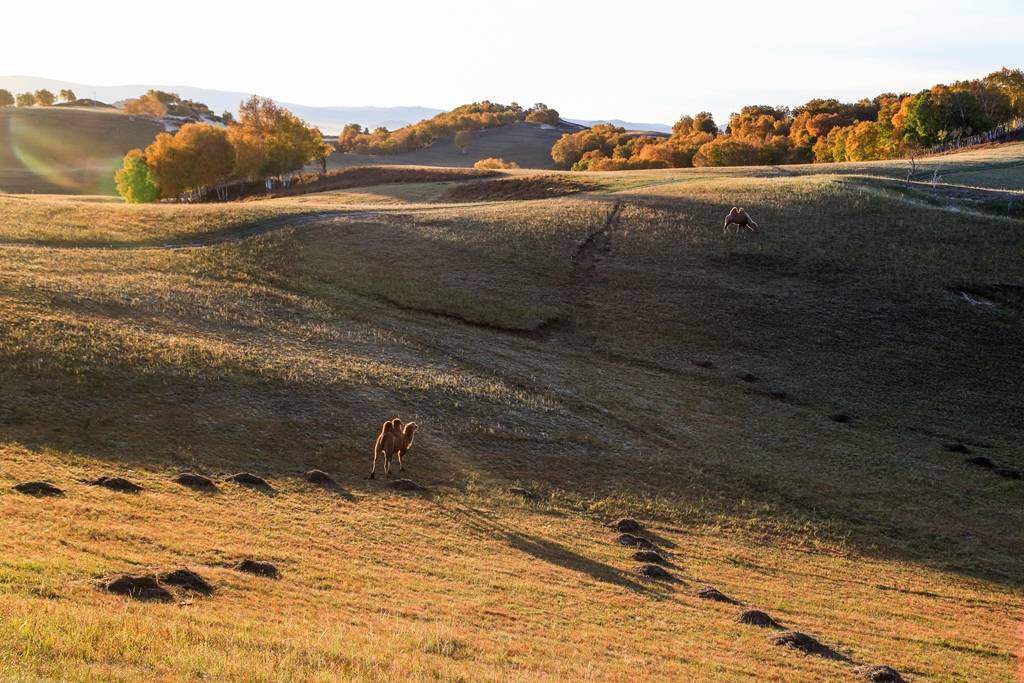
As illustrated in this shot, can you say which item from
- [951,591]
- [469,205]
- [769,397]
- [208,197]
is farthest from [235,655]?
[208,197]

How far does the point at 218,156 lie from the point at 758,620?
332ft

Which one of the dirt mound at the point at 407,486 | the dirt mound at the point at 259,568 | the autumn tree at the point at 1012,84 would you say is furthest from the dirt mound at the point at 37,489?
the autumn tree at the point at 1012,84

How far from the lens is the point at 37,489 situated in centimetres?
2162

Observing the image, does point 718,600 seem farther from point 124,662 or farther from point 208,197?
point 208,197

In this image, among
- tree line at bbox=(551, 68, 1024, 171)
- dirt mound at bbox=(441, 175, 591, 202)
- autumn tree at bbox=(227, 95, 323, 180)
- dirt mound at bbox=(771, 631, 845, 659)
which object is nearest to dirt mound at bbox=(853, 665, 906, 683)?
dirt mound at bbox=(771, 631, 845, 659)

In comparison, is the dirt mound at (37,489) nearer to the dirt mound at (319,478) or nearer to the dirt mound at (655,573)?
the dirt mound at (319,478)

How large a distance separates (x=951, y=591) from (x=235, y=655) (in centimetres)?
2144

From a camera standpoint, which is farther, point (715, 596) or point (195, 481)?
point (195, 481)

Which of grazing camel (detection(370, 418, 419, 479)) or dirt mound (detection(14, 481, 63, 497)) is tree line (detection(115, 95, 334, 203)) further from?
dirt mound (detection(14, 481, 63, 497))

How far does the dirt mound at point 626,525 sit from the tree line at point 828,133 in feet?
388

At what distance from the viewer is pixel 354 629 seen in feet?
50.9

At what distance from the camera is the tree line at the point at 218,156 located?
105 meters

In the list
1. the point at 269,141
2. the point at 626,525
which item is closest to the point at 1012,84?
the point at 269,141

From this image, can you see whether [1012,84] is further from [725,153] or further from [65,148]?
[65,148]
